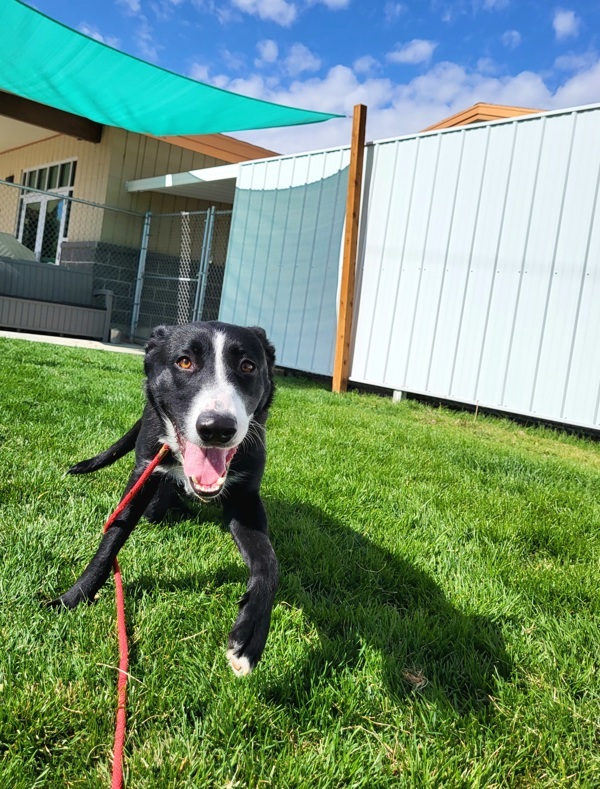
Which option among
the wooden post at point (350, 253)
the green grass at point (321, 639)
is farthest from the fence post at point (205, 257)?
the green grass at point (321, 639)

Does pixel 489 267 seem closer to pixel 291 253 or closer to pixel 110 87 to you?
pixel 291 253

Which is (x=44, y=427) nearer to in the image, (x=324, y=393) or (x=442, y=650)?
(x=442, y=650)

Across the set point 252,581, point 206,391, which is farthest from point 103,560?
point 206,391

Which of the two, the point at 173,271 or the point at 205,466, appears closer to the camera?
the point at 205,466

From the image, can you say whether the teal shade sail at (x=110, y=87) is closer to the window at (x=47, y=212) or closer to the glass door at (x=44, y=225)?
the window at (x=47, y=212)

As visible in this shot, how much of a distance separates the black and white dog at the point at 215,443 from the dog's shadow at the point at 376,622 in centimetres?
17

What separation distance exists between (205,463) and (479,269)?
5.37m

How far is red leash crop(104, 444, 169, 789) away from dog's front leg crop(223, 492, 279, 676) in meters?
0.26

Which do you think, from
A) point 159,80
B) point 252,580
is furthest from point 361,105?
point 252,580

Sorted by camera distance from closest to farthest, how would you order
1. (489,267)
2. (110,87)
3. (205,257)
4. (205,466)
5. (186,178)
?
(205,466) < (489,267) < (110,87) < (205,257) < (186,178)

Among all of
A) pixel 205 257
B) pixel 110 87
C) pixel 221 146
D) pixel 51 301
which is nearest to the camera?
pixel 110 87

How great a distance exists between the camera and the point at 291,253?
840 centimetres

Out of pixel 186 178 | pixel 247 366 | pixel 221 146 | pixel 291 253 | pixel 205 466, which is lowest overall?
pixel 205 466

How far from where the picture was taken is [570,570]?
2326 mm
